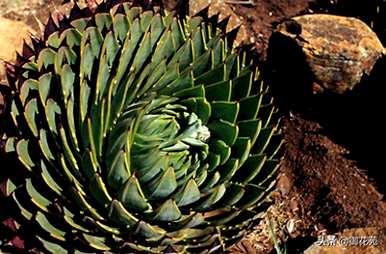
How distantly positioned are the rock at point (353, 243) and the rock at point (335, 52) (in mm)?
766

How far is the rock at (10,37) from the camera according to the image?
11.8 ft

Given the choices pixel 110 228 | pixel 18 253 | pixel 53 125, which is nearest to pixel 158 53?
pixel 53 125

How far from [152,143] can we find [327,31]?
135 centimetres

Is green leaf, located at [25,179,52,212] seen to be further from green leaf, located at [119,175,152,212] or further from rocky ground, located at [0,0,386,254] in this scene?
rocky ground, located at [0,0,386,254]

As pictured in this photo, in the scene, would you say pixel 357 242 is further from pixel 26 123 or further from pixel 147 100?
pixel 26 123

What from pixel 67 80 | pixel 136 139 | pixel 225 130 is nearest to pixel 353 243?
pixel 225 130

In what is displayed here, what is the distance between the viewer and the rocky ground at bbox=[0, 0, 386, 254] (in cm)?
350

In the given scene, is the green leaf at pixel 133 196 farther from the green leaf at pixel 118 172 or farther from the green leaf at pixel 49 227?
the green leaf at pixel 49 227

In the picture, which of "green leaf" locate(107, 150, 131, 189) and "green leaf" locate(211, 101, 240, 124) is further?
"green leaf" locate(211, 101, 240, 124)

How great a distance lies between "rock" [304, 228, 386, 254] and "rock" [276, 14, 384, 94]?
766 mm

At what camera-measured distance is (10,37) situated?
366 centimetres

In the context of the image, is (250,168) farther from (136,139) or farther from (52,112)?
(52,112)

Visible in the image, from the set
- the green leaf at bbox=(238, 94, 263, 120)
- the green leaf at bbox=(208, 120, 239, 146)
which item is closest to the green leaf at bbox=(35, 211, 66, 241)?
the green leaf at bbox=(208, 120, 239, 146)

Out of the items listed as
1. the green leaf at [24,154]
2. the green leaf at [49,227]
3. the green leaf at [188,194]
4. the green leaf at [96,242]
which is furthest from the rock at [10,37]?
the green leaf at [188,194]
